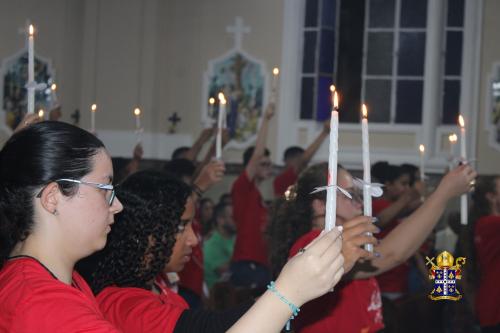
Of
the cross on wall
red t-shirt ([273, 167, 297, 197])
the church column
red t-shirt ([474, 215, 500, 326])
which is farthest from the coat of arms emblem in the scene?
the cross on wall

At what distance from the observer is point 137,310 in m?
2.42

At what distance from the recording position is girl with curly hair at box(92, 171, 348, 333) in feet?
7.88

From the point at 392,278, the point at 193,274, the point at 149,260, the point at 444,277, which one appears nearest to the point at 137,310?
the point at 149,260

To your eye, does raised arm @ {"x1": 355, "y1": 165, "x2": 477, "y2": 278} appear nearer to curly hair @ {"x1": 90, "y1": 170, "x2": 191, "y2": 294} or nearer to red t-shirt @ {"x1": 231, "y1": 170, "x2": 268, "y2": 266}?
curly hair @ {"x1": 90, "y1": 170, "x2": 191, "y2": 294}

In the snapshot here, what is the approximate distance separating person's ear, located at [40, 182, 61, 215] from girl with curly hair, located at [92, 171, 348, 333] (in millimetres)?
462

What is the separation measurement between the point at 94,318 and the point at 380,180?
18.6ft

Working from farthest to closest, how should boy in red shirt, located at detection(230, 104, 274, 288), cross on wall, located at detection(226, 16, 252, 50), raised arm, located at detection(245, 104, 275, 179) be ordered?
cross on wall, located at detection(226, 16, 252, 50) → boy in red shirt, located at detection(230, 104, 274, 288) → raised arm, located at detection(245, 104, 275, 179)

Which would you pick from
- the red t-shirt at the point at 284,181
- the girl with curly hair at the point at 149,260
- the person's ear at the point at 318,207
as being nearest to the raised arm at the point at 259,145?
the red t-shirt at the point at 284,181

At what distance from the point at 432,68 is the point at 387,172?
3.76m

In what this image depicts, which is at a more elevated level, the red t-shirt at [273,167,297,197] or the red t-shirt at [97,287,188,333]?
the red t-shirt at [273,167,297,197]

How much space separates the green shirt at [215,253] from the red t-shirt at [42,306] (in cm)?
526

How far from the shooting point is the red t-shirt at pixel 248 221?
6641 mm

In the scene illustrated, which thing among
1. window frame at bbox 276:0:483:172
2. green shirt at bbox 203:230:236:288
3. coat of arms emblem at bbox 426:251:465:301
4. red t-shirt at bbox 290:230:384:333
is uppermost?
window frame at bbox 276:0:483:172

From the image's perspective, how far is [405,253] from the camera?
3.35 m
